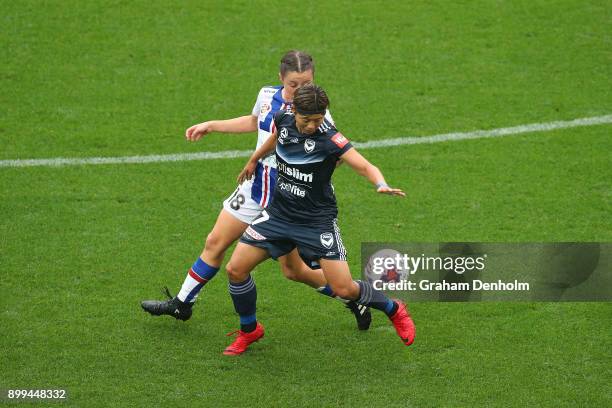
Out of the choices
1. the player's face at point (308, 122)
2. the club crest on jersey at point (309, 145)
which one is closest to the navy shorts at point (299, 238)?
the club crest on jersey at point (309, 145)

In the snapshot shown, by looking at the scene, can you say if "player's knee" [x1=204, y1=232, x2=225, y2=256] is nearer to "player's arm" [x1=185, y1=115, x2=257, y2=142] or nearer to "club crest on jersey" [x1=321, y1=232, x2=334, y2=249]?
"player's arm" [x1=185, y1=115, x2=257, y2=142]

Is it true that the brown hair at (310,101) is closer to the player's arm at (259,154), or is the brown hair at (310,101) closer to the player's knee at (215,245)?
the player's arm at (259,154)

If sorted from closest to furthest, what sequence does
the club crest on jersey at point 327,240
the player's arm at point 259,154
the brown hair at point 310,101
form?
the brown hair at point 310,101 < the club crest on jersey at point 327,240 < the player's arm at point 259,154

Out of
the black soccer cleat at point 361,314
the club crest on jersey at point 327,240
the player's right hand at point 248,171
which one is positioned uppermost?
the player's right hand at point 248,171

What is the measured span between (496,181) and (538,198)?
533 mm

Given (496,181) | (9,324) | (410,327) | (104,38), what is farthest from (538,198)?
(104,38)

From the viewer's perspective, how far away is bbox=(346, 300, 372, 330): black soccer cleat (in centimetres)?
856

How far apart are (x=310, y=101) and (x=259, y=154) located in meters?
0.93

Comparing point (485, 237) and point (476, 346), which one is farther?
point (485, 237)

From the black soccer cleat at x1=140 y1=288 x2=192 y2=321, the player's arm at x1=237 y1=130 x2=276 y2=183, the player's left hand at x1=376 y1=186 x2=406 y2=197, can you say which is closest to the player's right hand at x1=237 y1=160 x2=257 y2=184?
the player's arm at x1=237 y1=130 x2=276 y2=183

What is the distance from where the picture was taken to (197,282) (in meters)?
8.52

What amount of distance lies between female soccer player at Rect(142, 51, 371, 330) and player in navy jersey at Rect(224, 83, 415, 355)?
227 millimetres

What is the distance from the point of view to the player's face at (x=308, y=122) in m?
7.50

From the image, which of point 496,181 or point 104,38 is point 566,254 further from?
point 104,38
